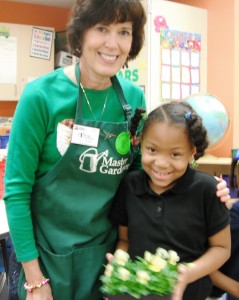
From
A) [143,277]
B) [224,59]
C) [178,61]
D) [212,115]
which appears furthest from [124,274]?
Answer: [224,59]

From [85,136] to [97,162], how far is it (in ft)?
0.28

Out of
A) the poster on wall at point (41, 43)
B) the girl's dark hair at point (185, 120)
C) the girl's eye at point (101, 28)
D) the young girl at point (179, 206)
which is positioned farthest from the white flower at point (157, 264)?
the poster on wall at point (41, 43)

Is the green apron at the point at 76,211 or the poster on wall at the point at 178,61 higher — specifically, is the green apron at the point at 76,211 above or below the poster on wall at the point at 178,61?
below

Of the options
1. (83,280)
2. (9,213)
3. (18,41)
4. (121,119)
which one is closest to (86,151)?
(121,119)

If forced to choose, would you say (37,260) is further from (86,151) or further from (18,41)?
(18,41)

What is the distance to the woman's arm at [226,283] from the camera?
123 cm

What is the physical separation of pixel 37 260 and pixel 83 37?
68cm

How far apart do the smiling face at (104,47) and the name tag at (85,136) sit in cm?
17

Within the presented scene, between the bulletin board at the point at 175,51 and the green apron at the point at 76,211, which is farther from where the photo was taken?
the bulletin board at the point at 175,51

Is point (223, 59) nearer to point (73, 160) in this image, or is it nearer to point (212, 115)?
point (212, 115)

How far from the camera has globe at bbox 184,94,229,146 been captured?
8.96ft

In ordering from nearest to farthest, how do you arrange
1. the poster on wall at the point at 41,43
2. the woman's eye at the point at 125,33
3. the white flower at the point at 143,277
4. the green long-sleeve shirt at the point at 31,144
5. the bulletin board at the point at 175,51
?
the white flower at the point at 143,277 → the green long-sleeve shirt at the point at 31,144 → the woman's eye at the point at 125,33 → the bulletin board at the point at 175,51 → the poster on wall at the point at 41,43

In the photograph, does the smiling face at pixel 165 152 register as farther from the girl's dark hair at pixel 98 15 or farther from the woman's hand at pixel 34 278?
the woman's hand at pixel 34 278

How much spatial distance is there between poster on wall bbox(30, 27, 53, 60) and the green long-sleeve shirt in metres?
4.03
